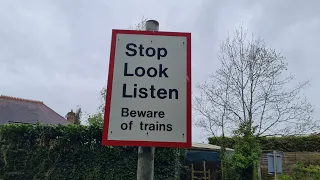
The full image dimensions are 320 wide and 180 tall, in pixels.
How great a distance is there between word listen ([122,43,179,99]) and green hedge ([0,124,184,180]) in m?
7.44

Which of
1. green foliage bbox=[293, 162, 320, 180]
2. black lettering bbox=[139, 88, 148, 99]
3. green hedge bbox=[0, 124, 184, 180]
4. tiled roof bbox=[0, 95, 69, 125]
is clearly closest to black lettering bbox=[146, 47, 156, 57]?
black lettering bbox=[139, 88, 148, 99]

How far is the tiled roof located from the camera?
1370 cm

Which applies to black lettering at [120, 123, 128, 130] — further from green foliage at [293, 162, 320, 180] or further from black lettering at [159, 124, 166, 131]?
green foliage at [293, 162, 320, 180]

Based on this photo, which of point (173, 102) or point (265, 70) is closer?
point (173, 102)

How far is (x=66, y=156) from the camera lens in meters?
8.95

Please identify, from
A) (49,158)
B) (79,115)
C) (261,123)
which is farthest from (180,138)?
(79,115)

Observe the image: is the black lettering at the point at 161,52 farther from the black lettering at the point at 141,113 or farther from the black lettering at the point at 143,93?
the black lettering at the point at 141,113

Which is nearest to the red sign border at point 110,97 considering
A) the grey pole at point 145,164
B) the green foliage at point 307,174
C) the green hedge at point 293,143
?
the grey pole at point 145,164

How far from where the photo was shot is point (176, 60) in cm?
161

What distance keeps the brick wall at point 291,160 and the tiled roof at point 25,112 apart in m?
10.5

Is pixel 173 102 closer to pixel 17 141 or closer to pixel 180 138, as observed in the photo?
pixel 180 138

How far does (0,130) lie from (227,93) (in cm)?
936

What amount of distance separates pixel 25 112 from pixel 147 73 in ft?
47.7

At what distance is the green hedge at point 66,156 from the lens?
8.80 meters
